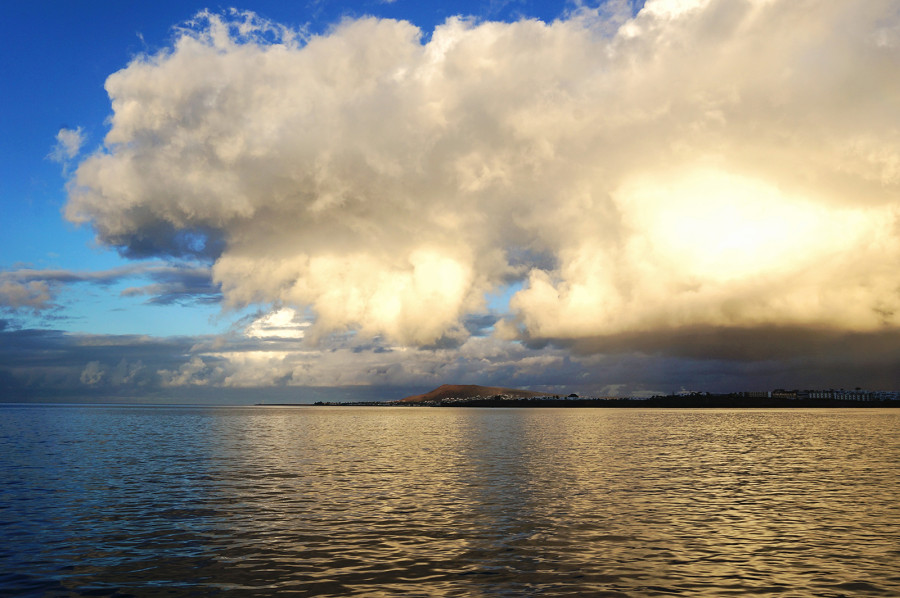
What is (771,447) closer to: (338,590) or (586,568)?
(586,568)

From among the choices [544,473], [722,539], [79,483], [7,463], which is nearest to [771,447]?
[544,473]

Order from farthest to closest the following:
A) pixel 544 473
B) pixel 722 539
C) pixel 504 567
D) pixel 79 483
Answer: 1. pixel 544 473
2. pixel 79 483
3. pixel 722 539
4. pixel 504 567

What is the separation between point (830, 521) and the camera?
43.7 meters

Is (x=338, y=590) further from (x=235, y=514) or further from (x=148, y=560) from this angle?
(x=235, y=514)

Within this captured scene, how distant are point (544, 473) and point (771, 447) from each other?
242 ft

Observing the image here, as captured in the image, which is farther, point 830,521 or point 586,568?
point 830,521

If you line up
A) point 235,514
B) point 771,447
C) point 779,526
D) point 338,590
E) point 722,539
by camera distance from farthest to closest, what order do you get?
1. point 771,447
2. point 235,514
3. point 779,526
4. point 722,539
5. point 338,590

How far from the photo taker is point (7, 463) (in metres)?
78.1

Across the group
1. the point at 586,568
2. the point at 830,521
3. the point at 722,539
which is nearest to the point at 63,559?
the point at 586,568

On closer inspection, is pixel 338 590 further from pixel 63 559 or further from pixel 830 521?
pixel 830 521

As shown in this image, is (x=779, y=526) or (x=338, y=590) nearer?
(x=338, y=590)

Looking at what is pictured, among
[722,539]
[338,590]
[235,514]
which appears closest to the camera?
[338,590]

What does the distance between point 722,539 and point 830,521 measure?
11966mm

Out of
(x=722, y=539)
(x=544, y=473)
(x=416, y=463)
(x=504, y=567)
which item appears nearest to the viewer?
(x=504, y=567)
